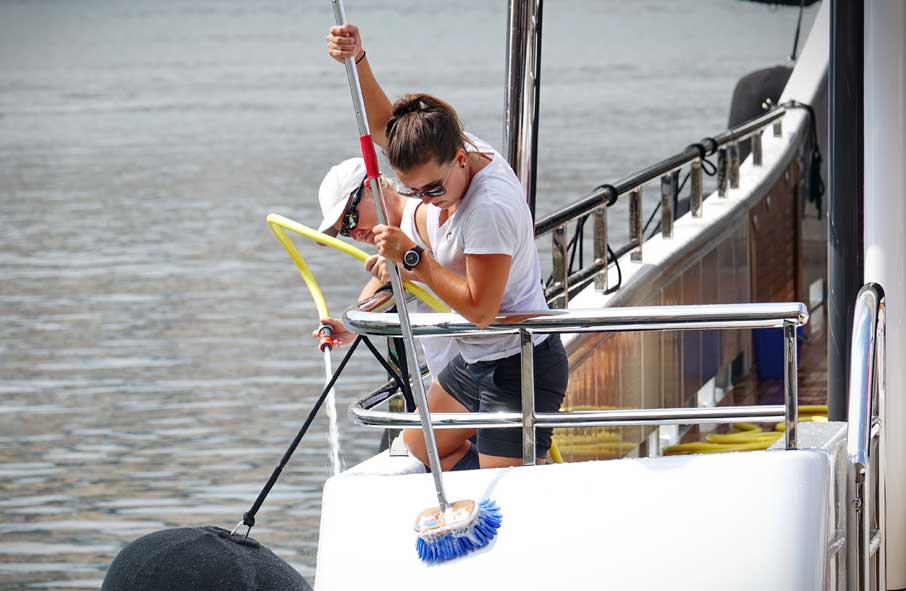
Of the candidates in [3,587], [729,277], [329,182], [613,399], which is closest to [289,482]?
[3,587]

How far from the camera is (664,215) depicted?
7527 millimetres

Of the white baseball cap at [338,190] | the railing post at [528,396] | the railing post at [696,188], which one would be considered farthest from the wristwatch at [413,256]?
the railing post at [696,188]

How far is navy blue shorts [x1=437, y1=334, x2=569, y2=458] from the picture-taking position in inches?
147

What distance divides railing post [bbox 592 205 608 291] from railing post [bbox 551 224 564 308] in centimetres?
53

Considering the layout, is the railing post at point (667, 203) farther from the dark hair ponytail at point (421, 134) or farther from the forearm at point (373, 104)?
the dark hair ponytail at point (421, 134)

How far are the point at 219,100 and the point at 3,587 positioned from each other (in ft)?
156

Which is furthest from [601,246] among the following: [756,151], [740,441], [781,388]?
[756,151]

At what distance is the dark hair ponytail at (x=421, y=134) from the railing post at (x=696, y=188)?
462 cm

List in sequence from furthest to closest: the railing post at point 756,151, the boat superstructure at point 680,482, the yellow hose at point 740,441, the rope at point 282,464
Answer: the railing post at point 756,151 → the yellow hose at point 740,441 → the rope at point 282,464 → the boat superstructure at point 680,482

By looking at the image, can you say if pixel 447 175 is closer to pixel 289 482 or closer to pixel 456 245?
pixel 456 245

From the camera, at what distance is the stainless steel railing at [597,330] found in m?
3.37

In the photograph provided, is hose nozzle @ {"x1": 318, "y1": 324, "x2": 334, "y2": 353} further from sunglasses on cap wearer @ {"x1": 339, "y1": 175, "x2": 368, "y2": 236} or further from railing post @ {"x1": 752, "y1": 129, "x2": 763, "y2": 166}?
railing post @ {"x1": 752, "y1": 129, "x2": 763, "y2": 166}

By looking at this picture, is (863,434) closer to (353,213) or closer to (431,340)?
(431,340)

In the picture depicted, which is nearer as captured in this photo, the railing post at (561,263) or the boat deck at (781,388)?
the railing post at (561,263)
